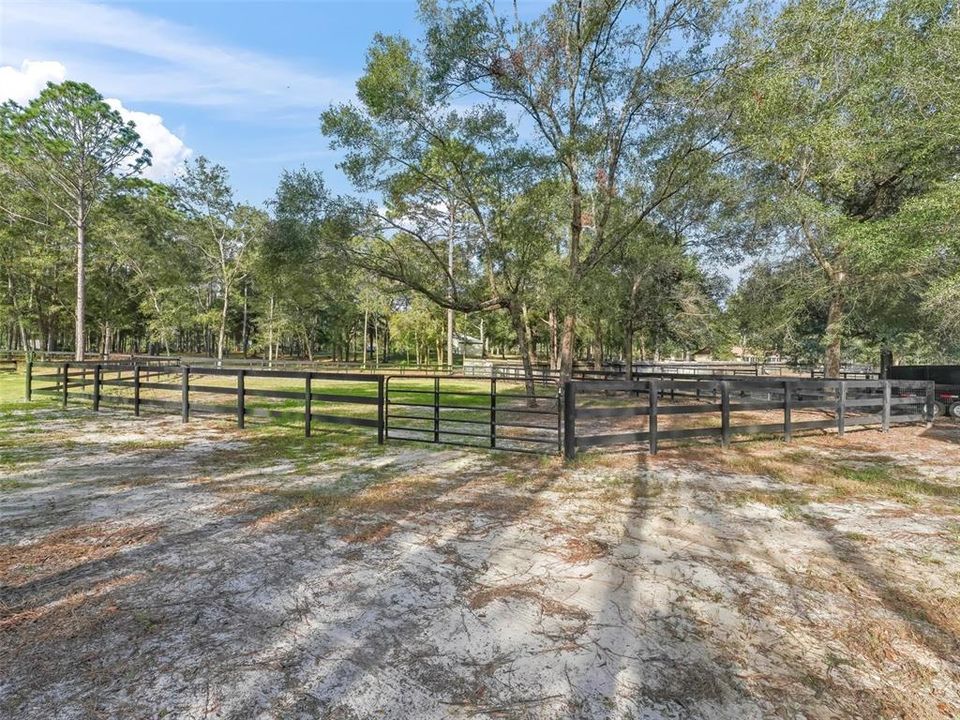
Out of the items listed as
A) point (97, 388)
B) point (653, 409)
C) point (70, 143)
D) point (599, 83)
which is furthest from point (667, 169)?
point (70, 143)

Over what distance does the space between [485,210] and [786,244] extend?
28.1 feet

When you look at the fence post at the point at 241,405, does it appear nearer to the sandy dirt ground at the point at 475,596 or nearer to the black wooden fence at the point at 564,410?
the black wooden fence at the point at 564,410

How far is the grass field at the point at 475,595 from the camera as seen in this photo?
203 centimetres

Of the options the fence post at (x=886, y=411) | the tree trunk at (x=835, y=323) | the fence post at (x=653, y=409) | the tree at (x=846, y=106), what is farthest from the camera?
the tree trunk at (x=835, y=323)

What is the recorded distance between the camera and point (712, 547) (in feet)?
11.9

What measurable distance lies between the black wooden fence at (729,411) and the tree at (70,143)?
26.0m

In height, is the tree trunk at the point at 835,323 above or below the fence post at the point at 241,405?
above

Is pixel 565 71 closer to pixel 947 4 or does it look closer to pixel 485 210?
pixel 485 210

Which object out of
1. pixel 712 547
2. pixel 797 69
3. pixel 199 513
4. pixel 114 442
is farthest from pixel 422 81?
pixel 712 547

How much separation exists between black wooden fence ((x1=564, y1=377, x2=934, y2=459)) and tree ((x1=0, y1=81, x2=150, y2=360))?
85.4 ft

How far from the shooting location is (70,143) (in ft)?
73.0

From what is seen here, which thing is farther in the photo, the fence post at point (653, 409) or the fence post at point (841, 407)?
the fence post at point (841, 407)

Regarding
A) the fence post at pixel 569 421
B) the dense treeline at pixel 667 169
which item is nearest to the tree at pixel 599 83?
the dense treeline at pixel 667 169

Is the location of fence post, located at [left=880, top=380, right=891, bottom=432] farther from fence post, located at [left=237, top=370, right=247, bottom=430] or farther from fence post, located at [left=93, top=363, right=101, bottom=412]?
fence post, located at [left=93, top=363, right=101, bottom=412]
